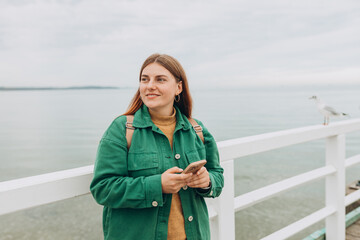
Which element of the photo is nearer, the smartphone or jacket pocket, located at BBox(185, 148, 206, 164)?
the smartphone

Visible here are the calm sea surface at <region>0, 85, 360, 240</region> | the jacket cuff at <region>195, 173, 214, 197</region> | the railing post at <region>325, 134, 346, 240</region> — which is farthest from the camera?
the calm sea surface at <region>0, 85, 360, 240</region>

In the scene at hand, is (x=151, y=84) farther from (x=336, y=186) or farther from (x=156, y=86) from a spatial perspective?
(x=336, y=186)

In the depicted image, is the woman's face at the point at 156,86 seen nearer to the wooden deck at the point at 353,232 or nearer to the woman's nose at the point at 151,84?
the woman's nose at the point at 151,84

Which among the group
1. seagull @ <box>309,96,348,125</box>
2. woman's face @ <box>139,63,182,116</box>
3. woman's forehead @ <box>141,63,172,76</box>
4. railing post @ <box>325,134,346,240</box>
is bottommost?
railing post @ <box>325,134,346,240</box>

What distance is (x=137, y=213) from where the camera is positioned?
1214 millimetres

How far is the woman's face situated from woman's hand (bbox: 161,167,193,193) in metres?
0.32

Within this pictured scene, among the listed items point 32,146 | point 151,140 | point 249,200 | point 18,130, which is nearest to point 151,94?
point 151,140

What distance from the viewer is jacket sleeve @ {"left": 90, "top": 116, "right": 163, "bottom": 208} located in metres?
1.13

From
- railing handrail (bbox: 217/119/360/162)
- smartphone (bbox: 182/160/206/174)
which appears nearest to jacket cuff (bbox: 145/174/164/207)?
smartphone (bbox: 182/160/206/174)

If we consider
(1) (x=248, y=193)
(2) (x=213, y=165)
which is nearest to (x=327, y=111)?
(1) (x=248, y=193)

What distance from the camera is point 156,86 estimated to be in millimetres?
1330

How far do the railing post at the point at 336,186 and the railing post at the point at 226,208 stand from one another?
45.0 inches

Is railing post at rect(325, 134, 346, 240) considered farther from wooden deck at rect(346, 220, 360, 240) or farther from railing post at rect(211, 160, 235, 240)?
railing post at rect(211, 160, 235, 240)

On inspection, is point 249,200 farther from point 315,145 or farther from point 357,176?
point 315,145
